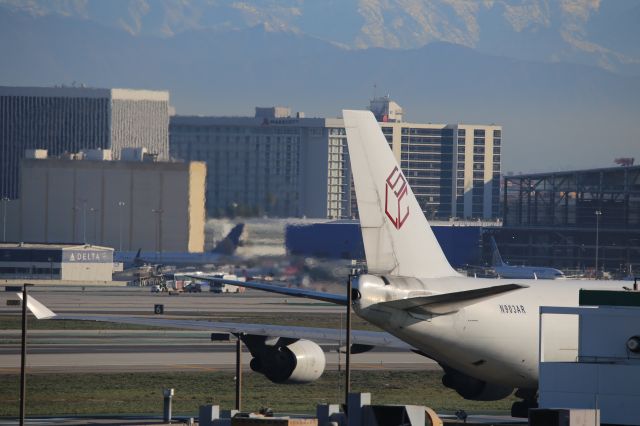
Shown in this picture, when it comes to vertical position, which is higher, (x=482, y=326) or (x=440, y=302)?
(x=440, y=302)

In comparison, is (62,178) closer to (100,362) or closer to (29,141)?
(100,362)

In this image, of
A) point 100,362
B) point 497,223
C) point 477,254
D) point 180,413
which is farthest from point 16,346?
point 497,223

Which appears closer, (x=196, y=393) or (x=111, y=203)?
(x=196, y=393)

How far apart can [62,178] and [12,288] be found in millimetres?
47713

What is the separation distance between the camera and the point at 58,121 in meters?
170

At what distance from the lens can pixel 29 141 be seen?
16738 centimetres

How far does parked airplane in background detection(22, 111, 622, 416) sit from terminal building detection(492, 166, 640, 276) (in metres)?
82.2

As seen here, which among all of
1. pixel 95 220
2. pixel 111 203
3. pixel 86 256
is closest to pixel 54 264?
pixel 86 256

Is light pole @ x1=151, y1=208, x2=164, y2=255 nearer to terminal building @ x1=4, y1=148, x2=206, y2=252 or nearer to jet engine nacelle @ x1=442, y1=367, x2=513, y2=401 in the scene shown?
terminal building @ x1=4, y1=148, x2=206, y2=252

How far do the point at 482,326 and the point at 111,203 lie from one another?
4522cm

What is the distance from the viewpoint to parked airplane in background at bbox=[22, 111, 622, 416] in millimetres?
35250

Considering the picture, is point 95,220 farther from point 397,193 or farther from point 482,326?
point 482,326

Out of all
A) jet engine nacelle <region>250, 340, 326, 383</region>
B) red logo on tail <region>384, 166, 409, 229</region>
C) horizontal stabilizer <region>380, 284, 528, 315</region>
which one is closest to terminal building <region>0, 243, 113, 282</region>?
jet engine nacelle <region>250, 340, 326, 383</region>

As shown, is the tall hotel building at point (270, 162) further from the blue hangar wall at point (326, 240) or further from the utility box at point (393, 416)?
the utility box at point (393, 416)
